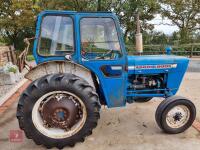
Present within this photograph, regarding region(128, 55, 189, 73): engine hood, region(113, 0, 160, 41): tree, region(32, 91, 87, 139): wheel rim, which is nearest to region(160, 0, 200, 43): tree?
region(113, 0, 160, 41): tree

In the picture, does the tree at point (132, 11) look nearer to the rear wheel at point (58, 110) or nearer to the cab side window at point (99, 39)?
the cab side window at point (99, 39)

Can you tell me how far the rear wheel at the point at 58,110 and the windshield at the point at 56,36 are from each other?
1.45ft

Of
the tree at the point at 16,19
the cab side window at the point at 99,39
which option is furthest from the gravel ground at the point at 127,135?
the tree at the point at 16,19

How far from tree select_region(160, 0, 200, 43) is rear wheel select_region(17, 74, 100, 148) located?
1802cm

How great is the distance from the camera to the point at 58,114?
339 centimetres

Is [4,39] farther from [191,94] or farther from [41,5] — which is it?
[191,94]

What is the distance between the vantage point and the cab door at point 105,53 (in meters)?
3.52

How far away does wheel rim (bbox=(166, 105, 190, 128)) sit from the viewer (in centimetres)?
371

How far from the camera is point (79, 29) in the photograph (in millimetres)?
3432

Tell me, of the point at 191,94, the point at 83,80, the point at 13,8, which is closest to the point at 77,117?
the point at 83,80

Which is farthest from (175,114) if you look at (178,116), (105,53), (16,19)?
(16,19)

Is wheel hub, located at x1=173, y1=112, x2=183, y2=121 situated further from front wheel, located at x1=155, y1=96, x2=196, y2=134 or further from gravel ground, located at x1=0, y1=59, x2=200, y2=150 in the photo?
gravel ground, located at x1=0, y1=59, x2=200, y2=150

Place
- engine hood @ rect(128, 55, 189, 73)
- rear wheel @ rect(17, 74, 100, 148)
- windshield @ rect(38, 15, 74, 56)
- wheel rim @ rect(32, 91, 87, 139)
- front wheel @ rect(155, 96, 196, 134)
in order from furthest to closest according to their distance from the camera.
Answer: engine hood @ rect(128, 55, 189, 73) → front wheel @ rect(155, 96, 196, 134) → windshield @ rect(38, 15, 74, 56) → wheel rim @ rect(32, 91, 87, 139) → rear wheel @ rect(17, 74, 100, 148)

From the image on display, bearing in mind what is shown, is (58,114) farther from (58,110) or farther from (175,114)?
(175,114)
